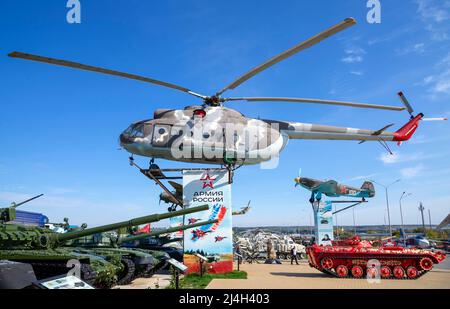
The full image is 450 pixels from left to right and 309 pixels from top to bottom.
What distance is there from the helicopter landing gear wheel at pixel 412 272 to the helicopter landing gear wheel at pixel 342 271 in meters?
2.60

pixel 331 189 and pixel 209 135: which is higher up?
pixel 209 135

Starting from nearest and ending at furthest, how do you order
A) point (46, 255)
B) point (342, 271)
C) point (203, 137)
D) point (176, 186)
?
point (46, 255) < point (342, 271) < point (203, 137) < point (176, 186)

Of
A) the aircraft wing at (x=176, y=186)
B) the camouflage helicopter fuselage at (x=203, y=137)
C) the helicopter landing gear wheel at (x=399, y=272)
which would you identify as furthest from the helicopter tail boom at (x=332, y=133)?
the aircraft wing at (x=176, y=186)

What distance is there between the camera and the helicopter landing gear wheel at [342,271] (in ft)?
50.8

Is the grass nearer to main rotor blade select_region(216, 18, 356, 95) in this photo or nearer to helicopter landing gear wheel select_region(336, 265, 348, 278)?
helicopter landing gear wheel select_region(336, 265, 348, 278)

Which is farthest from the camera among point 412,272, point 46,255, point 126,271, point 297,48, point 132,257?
point 412,272

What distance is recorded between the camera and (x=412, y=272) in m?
15.3

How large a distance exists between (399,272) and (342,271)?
2410 millimetres

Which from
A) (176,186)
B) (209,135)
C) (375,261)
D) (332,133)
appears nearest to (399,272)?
(375,261)

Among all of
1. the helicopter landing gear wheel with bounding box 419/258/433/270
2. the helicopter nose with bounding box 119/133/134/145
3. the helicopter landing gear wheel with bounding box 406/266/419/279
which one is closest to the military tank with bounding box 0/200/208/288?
the helicopter nose with bounding box 119/133/134/145

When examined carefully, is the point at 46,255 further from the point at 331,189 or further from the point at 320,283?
the point at 331,189

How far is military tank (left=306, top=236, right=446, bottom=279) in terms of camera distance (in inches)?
602
